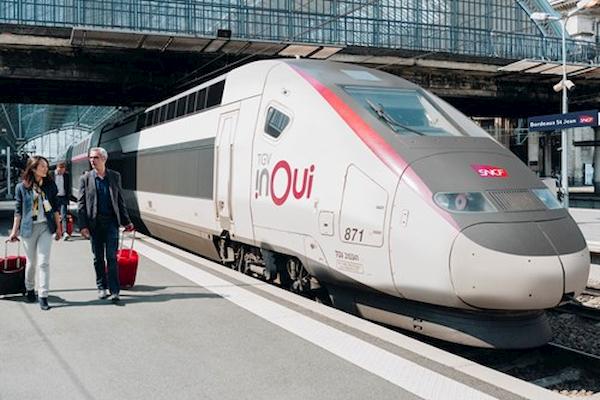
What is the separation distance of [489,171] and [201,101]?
556 cm

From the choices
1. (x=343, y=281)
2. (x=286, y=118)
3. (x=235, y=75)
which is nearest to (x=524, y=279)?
(x=343, y=281)

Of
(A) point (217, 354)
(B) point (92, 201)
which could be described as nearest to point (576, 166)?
(B) point (92, 201)

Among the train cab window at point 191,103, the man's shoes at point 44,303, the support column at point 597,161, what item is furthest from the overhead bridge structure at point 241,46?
the man's shoes at point 44,303

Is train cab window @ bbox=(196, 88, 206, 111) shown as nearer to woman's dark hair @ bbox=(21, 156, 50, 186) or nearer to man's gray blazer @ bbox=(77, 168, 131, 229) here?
man's gray blazer @ bbox=(77, 168, 131, 229)

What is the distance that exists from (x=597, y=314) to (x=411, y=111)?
4.17 metres

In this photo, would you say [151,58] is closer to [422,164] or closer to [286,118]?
[286,118]

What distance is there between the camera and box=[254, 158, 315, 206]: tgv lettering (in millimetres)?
6516

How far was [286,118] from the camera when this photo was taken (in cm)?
709

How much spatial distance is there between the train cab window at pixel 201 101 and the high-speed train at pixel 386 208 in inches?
40.0

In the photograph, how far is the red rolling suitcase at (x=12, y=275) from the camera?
655 cm

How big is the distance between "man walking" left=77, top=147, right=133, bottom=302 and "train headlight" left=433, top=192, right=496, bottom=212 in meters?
3.17

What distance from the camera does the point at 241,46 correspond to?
59.5 ft

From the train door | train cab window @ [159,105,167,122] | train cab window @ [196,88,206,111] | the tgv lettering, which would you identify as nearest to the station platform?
the tgv lettering

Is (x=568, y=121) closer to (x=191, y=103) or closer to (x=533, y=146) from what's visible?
(x=191, y=103)
